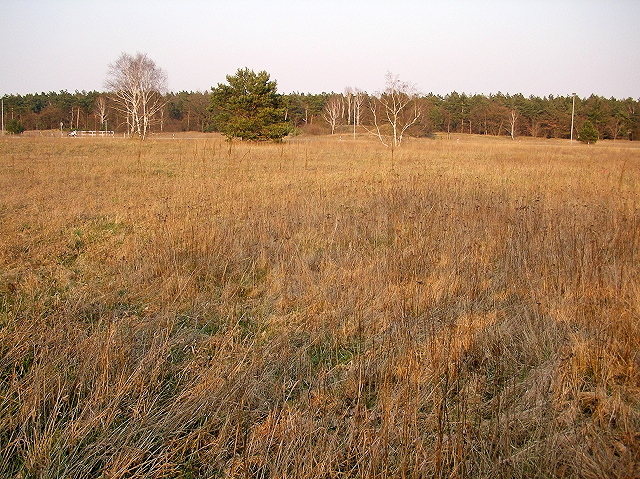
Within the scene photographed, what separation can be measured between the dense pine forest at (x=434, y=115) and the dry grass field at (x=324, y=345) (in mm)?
49065

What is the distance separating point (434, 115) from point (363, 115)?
984 cm

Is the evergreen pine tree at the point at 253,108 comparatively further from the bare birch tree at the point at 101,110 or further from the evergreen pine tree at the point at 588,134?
the bare birch tree at the point at 101,110

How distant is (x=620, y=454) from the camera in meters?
1.88

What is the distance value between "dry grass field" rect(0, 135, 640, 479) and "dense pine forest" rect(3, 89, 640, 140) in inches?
1932

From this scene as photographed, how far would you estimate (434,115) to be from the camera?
210ft

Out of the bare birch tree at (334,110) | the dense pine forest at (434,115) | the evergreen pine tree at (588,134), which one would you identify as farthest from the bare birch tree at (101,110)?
the evergreen pine tree at (588,134)

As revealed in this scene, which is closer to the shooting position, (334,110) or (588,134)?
(588,134)

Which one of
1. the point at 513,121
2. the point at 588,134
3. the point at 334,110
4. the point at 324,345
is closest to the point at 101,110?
the point at 334,110

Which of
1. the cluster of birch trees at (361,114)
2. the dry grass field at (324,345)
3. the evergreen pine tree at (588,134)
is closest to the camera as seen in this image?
the dry grass field at (324,345)

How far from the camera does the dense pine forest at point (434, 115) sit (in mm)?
58469

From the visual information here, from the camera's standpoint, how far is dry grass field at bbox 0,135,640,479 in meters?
2.02

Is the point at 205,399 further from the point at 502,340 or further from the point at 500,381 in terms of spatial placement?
the point at 502,340

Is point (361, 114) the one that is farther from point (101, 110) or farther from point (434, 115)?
point (101, 110)

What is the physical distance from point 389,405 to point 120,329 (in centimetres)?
190
